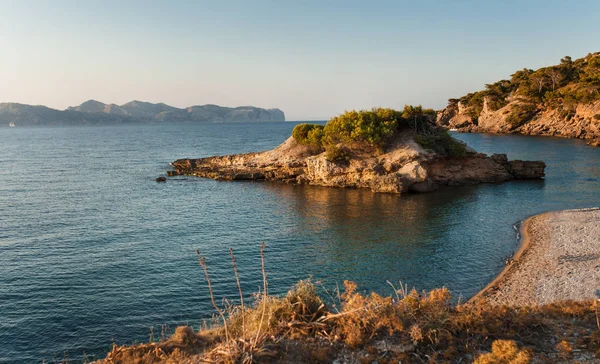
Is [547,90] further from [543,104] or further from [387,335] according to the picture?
[387,335]

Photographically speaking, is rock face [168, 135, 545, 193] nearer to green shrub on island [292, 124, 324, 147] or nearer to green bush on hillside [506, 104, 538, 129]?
green shrub on island [292, 124, 324, 147]

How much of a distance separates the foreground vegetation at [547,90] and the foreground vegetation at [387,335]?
11971 cm

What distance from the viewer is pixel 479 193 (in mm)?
55938

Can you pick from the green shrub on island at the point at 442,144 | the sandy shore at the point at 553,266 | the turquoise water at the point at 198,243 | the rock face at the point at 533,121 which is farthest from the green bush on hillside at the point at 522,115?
the sandy shore at the point at 553,266

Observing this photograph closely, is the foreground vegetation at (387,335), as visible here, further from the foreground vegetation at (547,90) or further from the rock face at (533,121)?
the foreground vegetation at (547,90)

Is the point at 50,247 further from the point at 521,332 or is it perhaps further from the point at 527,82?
the point at 527,82

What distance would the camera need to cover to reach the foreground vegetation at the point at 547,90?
379 ft

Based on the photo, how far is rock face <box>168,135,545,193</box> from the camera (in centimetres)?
5806

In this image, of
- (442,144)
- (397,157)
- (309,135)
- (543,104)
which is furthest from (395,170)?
(543,104)

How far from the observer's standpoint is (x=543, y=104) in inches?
5281

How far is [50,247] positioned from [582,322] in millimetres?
36536

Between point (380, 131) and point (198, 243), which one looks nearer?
point (198, 243)

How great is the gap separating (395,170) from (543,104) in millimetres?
100542

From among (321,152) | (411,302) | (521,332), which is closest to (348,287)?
(411,302)
